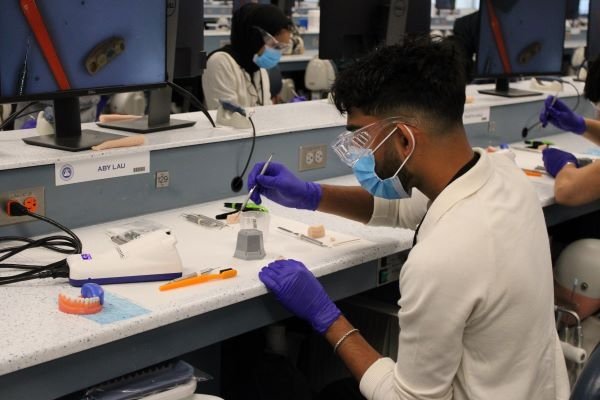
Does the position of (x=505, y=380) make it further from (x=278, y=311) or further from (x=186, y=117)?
(x=186, y=117)

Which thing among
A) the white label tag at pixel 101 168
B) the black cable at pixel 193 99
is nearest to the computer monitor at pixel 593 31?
the black cable at pixel 193 99

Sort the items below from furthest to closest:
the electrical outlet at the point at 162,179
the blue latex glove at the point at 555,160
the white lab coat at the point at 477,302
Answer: the blue latex glove at the point at 555,160, the electrical outlet at the point at 162,179, the white lab coat at the point at 477,302

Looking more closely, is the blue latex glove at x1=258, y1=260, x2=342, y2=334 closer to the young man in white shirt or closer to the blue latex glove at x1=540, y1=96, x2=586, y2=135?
the young man in white shirt

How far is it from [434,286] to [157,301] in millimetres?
524

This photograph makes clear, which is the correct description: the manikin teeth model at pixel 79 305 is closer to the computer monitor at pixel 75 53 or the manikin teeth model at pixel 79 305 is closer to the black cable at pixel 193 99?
the computer monitor at pixel 75 53

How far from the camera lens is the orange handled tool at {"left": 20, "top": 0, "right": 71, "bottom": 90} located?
1783 millimetres

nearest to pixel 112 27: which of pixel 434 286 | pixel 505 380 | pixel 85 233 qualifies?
pixel 85 233

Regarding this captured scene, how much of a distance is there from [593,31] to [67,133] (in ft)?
9.21

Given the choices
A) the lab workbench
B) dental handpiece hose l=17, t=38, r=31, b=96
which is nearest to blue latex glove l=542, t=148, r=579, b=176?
the lab workbench

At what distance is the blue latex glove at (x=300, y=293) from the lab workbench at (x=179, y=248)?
0.04 m

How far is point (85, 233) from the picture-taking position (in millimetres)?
1910

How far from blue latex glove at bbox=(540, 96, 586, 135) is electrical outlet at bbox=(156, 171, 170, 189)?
1.58 metres

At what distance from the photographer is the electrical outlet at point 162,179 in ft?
6.82

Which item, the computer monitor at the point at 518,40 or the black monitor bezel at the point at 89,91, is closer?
the black monitor bezel at the point at 89,91
